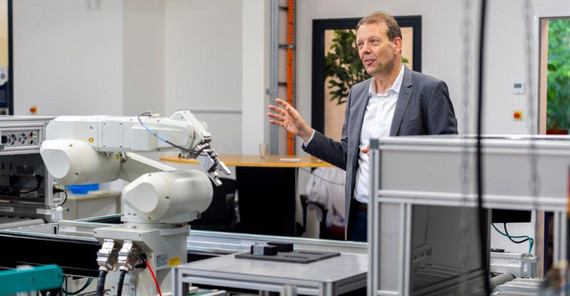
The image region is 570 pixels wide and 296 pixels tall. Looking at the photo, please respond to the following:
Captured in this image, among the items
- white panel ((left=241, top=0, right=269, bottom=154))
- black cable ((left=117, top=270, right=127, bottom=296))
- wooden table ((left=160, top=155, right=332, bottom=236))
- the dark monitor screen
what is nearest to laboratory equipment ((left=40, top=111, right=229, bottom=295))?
black cable ((left=117, top=270, right=127, bottom=296))

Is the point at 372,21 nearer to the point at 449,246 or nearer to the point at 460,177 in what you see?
the point at 449,246

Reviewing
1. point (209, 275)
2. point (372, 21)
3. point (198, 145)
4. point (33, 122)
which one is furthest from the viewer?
point (33, 122)

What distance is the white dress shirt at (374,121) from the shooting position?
3.02 meters

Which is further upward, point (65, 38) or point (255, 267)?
point (65, 38)

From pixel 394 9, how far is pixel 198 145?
4.92 metres

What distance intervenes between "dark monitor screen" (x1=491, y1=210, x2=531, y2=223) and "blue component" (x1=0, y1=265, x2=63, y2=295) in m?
1.44

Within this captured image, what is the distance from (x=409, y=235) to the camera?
201 cm

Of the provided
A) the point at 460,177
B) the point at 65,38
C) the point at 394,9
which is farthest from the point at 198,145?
the point at 65,38

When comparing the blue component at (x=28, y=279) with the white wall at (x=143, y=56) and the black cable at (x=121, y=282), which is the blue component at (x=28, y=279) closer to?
the black cable at (x=121, y=282)

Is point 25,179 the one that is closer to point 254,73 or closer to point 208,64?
point 254,73

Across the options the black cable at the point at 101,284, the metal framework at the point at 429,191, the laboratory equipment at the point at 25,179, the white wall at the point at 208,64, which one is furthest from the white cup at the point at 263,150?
the metal framework at the point at 429,191

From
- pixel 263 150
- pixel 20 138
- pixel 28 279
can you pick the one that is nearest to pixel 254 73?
pixel 263 150

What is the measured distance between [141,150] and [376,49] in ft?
2.81

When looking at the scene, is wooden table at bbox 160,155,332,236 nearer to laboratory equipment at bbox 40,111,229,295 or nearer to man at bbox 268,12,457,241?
man at bbox 268,12,457,241
